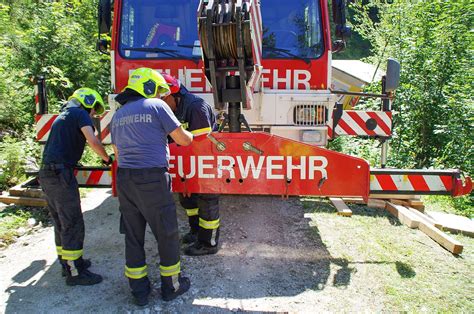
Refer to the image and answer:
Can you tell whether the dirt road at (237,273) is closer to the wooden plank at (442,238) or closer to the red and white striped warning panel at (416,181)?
the wooden plank at (442,238)

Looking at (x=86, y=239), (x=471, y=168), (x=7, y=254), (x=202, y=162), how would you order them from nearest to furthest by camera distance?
(x=202, y=162) → (x=7, y=254) → (x=86, y=239) → (x=471, y=168)

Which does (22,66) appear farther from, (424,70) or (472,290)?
(472,290)

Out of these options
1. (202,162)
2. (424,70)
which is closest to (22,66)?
(202,162)

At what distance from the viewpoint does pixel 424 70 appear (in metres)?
8.27

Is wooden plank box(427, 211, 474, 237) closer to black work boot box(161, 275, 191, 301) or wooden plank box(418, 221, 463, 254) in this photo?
wooden plank box(418, 221, 463, 254)

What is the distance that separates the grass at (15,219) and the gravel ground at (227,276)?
15cm

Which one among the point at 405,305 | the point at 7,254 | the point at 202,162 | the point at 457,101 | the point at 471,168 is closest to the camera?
the point at 405,305

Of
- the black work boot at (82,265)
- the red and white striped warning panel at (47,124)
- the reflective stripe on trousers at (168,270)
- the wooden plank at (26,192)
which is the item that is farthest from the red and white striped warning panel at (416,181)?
the wooden plank at (26,192)

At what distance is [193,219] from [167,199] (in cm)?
123

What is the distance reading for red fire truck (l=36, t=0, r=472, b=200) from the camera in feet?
10.8

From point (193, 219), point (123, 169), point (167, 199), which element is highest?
point (123, 169)

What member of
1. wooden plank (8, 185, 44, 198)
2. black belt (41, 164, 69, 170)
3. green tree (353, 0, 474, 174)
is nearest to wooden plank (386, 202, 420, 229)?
green tree (353, 0, 474, 174)

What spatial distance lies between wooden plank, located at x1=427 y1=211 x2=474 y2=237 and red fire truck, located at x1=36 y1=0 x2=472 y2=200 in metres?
1.06

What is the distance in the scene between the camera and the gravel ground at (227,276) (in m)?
3.22
